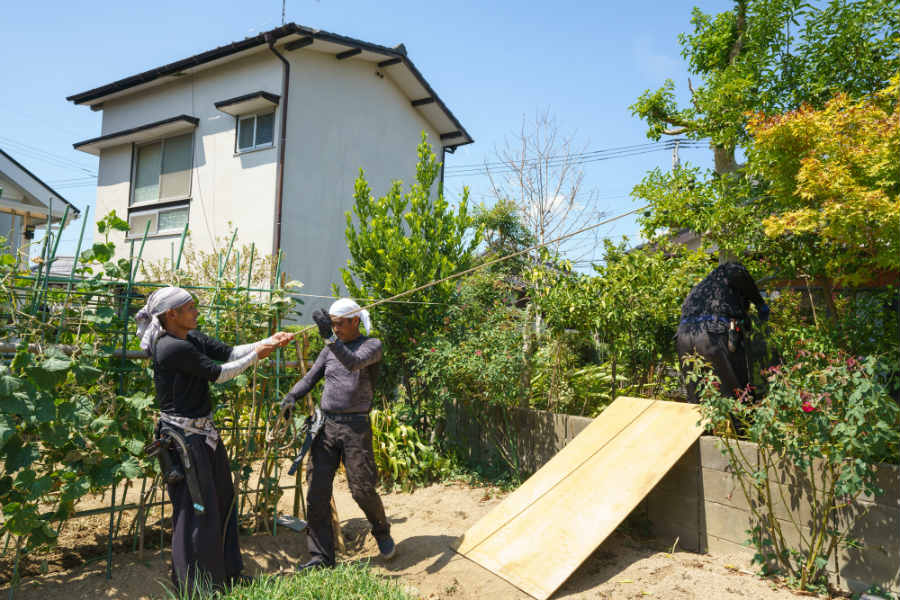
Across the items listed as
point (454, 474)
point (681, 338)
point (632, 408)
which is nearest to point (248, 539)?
point (454, 474)

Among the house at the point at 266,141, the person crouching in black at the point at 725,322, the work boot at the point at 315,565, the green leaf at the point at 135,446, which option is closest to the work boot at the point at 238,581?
the work boot at the point at 315,565

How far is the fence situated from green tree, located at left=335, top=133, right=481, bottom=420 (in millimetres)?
2076

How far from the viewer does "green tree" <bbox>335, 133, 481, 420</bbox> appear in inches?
255

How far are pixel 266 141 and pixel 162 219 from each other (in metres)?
3.44

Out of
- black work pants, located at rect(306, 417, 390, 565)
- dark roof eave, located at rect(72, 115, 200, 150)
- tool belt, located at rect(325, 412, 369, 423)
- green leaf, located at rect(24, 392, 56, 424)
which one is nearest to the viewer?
green leaf, located at rect(24, 392, 56, 424)

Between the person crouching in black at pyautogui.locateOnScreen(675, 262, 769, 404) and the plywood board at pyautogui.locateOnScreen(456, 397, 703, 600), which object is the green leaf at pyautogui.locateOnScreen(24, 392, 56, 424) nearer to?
the plywood board at pyautogui.locateOnScreen(456, 397, 703, 600)

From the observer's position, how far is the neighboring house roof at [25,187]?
11258 millimetres

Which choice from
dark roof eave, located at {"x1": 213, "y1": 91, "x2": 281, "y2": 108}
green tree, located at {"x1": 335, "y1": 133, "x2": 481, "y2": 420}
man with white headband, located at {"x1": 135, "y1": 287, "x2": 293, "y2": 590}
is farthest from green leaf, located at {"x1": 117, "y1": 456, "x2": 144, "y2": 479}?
dark roof eave, located at {"x1": 213, "y1": 91, "x2": 281, "y2": 108}

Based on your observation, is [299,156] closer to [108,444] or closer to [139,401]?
[139,401]

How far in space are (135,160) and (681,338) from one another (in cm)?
1327

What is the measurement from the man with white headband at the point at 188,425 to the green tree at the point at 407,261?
2.87 metres

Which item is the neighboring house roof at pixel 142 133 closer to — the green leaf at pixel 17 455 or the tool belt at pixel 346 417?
the tool belt at pixel 346 417

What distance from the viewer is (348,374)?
4039mm

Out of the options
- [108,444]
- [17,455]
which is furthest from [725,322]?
[17,455]
